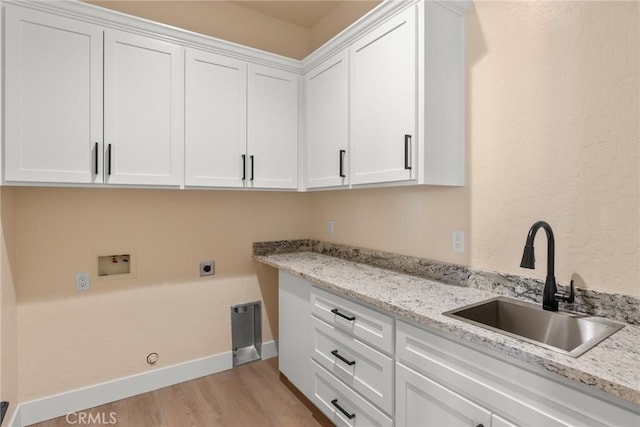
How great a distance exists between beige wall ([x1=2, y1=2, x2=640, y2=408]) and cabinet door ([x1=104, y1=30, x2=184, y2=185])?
0.39m

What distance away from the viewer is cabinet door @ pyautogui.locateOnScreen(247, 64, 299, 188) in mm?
2352

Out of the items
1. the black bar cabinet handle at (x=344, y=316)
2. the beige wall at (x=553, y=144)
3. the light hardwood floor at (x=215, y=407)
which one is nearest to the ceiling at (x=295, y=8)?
the beige wall at (x=553, y=144)

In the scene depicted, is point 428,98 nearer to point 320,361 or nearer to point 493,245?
point 493,245

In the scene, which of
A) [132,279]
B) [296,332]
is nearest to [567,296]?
[296,332]

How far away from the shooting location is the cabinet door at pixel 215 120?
2131 millimetres

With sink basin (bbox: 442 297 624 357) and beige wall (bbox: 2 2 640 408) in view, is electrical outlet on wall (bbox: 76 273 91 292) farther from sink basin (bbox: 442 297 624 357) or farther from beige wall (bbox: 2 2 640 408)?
sink basin (bbox: 442 297 624 357)

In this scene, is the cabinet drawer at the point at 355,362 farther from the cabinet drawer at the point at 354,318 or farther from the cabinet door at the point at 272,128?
the cabinet door at the point at 272,128

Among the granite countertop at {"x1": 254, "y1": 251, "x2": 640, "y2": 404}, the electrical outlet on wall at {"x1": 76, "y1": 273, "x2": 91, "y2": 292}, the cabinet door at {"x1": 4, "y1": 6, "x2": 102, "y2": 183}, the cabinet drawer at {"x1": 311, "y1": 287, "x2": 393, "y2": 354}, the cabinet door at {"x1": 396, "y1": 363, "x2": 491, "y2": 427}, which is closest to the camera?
the granite countertop at {"x1": 254, "y1": 251, "x2": 640, "y2": 404}

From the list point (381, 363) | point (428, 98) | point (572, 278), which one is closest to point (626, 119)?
point (572, 278)

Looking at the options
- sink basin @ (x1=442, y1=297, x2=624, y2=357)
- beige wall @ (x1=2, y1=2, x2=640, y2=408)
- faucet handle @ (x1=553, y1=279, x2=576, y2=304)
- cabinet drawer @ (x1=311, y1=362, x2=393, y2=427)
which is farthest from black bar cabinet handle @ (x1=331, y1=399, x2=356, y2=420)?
faucet handle @ (x1=553, y1=279, x2=576, y2=304)

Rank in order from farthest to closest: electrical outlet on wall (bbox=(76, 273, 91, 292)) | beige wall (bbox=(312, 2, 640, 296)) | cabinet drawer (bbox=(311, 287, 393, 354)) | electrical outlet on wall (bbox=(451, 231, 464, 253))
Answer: electrical outlet on wall (bbox=(76, 273, 91, 292)), electrical outlet on wall (bbox=(451, 231, 464, 253)), cabinet drawer (bbox=(311, 287, 393, 354)), beige wall (bbox=(312, 2, 640, 296))

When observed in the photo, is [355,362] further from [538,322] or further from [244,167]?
[244,167]

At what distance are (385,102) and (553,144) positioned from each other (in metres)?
0.81

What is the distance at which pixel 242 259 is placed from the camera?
8.94 feet
